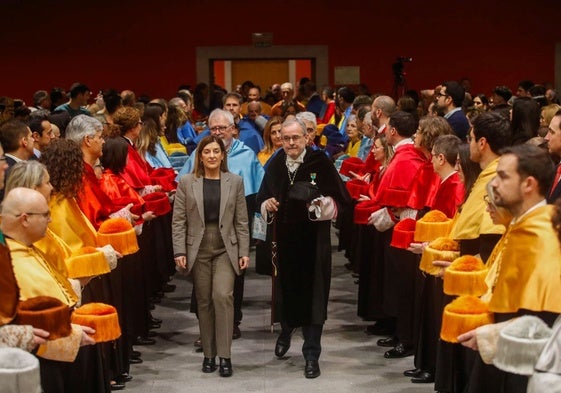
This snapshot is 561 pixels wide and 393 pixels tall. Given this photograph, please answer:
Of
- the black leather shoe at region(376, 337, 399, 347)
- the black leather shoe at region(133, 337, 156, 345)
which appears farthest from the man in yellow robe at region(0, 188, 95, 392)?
the black leather shoe at region(376, 337, 399, 347)

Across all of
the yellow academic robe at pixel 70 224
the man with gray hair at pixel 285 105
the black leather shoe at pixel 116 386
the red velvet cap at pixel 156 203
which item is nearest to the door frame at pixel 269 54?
the man with gray hair at pixel 285 105

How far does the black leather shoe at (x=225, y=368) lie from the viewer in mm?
7590

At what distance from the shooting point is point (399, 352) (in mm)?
8086

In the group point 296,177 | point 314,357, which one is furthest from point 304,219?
point 314,357

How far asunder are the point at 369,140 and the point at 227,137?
1745mm

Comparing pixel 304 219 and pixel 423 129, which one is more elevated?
pixel 423 129

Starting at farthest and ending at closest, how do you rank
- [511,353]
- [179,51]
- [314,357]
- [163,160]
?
[179,51] < [163,160] < [314,357] < [511,353]

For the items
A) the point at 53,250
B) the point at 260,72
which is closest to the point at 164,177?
the point at 53,250

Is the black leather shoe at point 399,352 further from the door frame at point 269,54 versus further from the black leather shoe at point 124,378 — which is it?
the door frame at point 269,54

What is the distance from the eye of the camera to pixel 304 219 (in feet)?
25.1

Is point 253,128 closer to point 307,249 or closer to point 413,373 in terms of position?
point 307,249

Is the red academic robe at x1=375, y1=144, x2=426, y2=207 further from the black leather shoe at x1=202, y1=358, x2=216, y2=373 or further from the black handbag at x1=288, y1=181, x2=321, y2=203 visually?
the black leather shoe at x1=202, y1=358, x2=216, y2=373

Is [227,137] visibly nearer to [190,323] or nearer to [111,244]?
[190,323]

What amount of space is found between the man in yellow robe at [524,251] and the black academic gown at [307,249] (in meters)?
2.76
